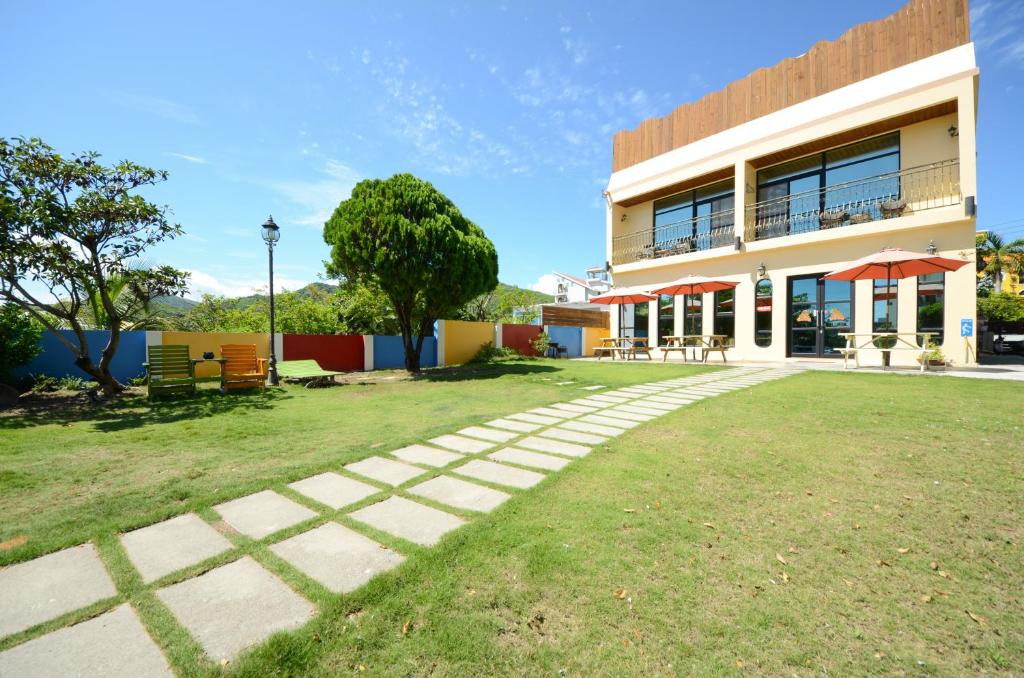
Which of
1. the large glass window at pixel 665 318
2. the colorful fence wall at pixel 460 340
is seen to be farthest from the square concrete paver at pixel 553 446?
the large glass window at pixel 665 318

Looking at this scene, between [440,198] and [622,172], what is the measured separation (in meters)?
11.7

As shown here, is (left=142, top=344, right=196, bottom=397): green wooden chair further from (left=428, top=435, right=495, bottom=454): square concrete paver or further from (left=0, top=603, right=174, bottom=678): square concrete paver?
(left=0, top=603, right=174, bottom=678): square concrete paver

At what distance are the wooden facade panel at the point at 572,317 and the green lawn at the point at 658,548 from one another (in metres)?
19.2

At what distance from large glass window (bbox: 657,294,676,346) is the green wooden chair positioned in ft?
50.9

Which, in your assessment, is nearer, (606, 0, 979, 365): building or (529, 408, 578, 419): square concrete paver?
(529, 408, 578, 419): square concrete paver

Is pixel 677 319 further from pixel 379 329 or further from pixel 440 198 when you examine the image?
pixel 379 329

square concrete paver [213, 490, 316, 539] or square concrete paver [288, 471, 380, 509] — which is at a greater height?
square concrete paver [288, 471, 380, 509]

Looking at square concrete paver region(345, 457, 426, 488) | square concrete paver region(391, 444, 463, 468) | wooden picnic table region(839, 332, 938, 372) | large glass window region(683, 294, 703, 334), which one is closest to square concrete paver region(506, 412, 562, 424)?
square concrete paver region(391, 444, 463, 468)

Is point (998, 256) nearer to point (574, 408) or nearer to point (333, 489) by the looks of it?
point (574, 408)

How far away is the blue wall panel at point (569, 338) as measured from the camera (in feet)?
64.4

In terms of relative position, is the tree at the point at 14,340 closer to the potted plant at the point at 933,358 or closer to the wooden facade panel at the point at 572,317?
the potted plant at the point at 933,358

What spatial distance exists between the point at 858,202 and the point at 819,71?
4661mm

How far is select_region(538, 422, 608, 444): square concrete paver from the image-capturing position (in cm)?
422

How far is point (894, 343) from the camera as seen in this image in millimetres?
11438
